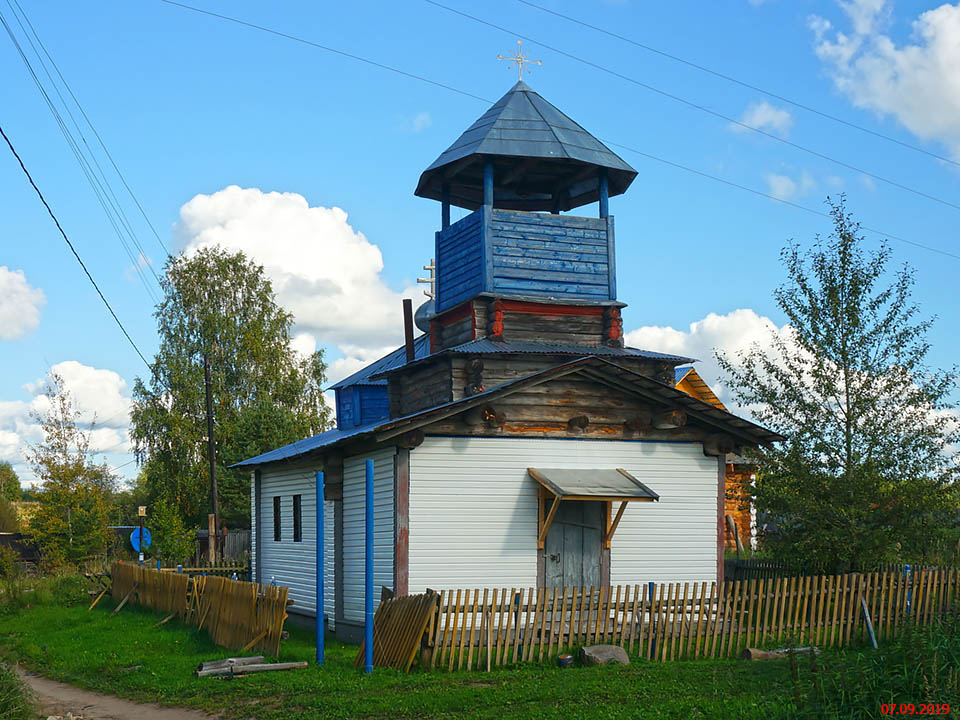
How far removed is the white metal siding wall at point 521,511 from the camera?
693 inches

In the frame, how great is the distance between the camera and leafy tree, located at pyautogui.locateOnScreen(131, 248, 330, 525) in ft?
148

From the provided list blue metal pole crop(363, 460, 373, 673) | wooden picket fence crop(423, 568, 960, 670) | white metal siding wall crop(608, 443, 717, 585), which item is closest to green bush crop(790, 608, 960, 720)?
wooden picket fence crop(423, 568, 960, 670)

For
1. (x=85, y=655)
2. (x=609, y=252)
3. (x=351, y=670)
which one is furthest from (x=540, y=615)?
(x=609, y=252)

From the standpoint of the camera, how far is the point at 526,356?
67.4 ft

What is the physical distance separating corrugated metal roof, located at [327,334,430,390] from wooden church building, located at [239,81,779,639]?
2.56 meters

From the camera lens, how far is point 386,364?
91.6 feet

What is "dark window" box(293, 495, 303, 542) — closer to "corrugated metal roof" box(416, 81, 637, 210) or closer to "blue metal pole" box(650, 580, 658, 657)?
"corrugated metal roof" box(416, 81, 637, 210)

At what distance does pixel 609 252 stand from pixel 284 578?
1014cm

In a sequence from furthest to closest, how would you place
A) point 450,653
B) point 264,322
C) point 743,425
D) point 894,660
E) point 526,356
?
point 264,322, point 526,356, point 743,425, point 450,653, point 894,660

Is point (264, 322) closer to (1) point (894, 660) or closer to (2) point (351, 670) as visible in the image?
(2) point (351, 670)

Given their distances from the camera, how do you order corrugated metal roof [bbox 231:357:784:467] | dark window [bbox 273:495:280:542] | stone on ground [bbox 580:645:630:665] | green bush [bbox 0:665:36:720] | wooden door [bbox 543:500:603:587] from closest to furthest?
green bush [bbox 0:665:36:720], stone on ground [bbox 580:645:630:665], corrugated metal roof [bbox 231:357:784:467], wooden door [bbox 543:500:603:587], dark window [bbox 273:495:280:542]

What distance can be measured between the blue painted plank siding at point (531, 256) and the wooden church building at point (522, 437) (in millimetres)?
35

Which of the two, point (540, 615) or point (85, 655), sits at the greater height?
point (540, 615)
